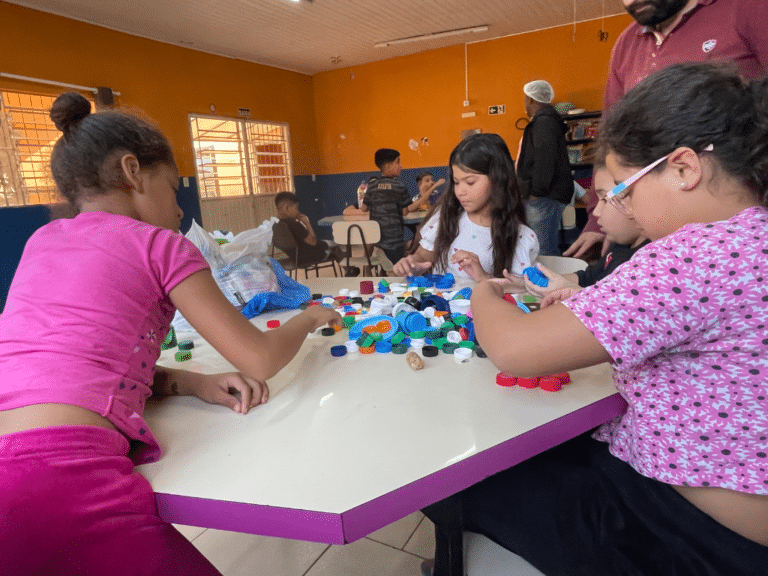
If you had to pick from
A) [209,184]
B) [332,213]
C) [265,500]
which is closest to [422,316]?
[265,500]

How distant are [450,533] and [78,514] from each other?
0.53m

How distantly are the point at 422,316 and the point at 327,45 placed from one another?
249 inches

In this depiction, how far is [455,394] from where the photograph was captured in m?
0.79

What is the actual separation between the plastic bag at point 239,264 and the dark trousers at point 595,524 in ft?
2.93

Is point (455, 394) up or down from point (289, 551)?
up

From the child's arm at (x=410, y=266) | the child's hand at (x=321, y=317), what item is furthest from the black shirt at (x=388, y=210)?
the child's hand at (x=321, y=317)

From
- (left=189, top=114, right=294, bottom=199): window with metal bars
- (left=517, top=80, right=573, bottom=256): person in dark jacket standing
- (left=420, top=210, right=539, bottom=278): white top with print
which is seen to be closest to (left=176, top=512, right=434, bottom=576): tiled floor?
(left=420, top=210, right=539, bottom=278): white top with print

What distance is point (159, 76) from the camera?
19.1 feet

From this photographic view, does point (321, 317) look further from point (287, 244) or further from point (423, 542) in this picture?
point (287, 244)

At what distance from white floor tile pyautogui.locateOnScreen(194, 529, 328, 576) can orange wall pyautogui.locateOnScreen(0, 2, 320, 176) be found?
3.04 meters

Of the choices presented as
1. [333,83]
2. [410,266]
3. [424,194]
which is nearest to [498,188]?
[410,266]

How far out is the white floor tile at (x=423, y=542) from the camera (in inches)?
54.3

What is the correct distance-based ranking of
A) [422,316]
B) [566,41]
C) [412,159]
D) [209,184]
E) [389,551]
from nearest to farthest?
1. [422,316]
2. [389,551]
3. [566,41]
4. [209,184]
5. [412,159]

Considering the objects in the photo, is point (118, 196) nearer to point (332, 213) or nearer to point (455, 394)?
point (455, 394)
